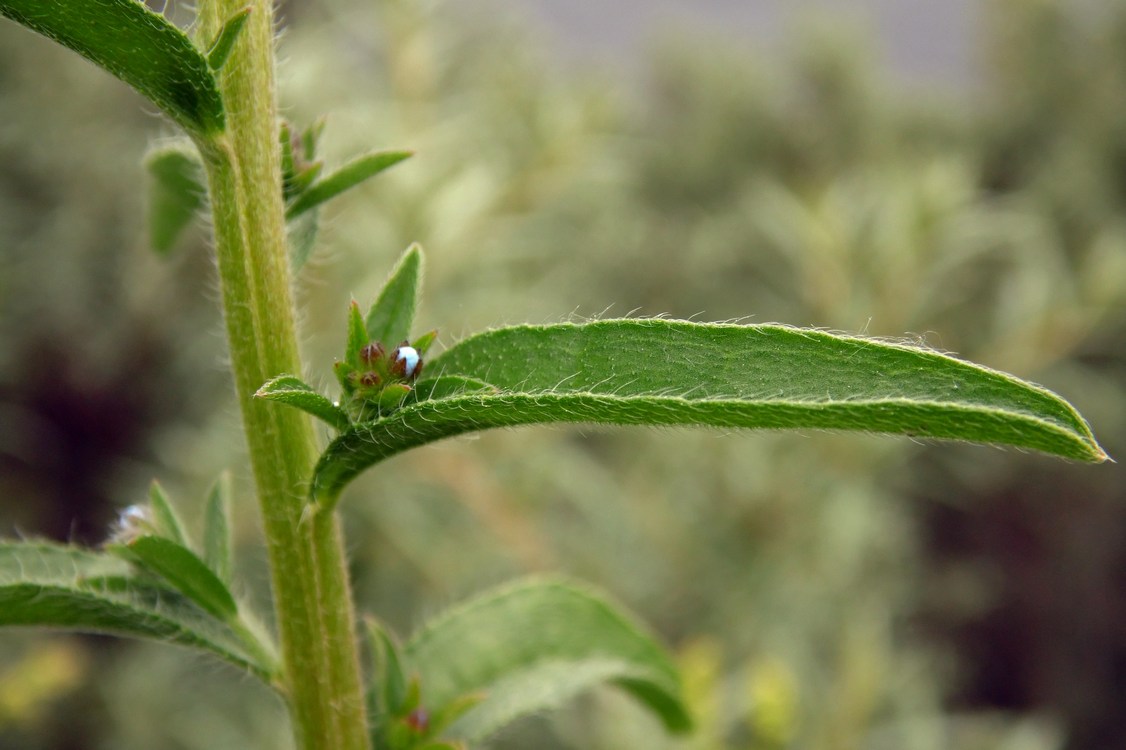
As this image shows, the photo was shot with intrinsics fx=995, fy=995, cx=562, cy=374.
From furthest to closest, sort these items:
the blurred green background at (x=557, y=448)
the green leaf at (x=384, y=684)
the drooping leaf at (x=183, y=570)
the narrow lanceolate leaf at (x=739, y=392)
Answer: the blurred green background at (x=557, y=448) → the green leaf at (x=384, y=684) → the drooping leaf at (x=183, y=570) → the narrow lanceolate leaf at (x=739, y=392)

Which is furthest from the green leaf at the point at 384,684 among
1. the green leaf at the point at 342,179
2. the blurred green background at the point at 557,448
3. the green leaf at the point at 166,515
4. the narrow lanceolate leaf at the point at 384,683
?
the blurred green background at the point at 557,448

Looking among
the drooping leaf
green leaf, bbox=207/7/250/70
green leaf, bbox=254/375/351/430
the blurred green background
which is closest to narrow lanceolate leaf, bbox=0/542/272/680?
the drooping leaf

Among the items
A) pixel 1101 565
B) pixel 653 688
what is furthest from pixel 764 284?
pixel 653 688

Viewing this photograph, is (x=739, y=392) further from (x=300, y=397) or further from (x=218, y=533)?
(x=218, y=533)

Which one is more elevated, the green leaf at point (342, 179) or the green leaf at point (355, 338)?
the green leaf at point (342, 179)

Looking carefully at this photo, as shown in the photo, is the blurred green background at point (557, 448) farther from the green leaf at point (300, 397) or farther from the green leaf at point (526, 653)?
the green leaf at point (300, 397)

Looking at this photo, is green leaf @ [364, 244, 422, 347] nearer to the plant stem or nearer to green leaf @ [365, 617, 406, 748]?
the plant stem
